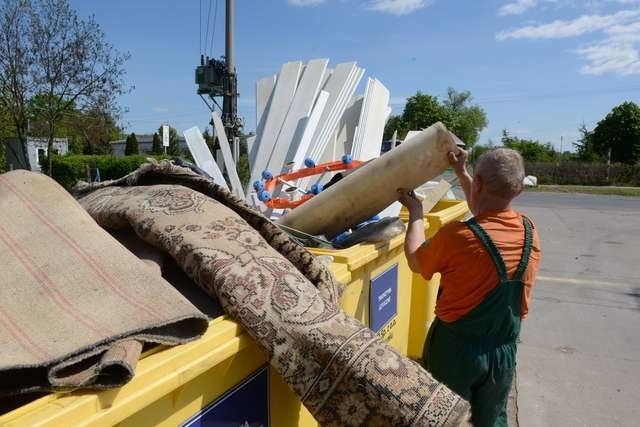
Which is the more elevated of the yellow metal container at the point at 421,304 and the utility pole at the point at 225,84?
the utility pole at the point at 225,84

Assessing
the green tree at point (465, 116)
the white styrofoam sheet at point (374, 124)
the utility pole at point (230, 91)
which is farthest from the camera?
the green tree at point (465, 116)

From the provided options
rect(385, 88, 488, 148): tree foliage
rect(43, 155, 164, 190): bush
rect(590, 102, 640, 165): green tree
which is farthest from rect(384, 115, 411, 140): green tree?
rect(590, 102, 640, 165): green tree

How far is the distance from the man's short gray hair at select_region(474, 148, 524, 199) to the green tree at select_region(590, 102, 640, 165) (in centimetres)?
3690

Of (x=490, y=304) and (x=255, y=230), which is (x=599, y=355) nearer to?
(x=490, y=304)

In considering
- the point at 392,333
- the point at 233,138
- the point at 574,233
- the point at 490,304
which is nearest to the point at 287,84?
the point at 392,333

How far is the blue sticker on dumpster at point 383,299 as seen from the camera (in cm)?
233

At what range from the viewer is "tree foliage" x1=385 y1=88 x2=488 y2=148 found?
1547 inches

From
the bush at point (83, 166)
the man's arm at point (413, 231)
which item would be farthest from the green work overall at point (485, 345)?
the bush at point (83, 166)

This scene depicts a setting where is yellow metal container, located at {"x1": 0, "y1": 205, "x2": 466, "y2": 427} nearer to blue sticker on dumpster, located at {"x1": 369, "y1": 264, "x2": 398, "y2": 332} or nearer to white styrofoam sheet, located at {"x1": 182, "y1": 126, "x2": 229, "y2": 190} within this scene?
blue sticker on dumpster, located at {"x1": 369, "y1": 264, "x2": 398, "y2": 332}

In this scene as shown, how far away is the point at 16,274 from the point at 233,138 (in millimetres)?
10411

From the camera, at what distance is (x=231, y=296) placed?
1.30 meters

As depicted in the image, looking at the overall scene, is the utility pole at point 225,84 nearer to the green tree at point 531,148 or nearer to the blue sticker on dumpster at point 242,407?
the blue sticker on dumpster at point 242,407

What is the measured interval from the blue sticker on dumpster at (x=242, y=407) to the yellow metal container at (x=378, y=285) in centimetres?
57

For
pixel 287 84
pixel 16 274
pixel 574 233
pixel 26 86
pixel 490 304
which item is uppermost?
pixel 26 86
